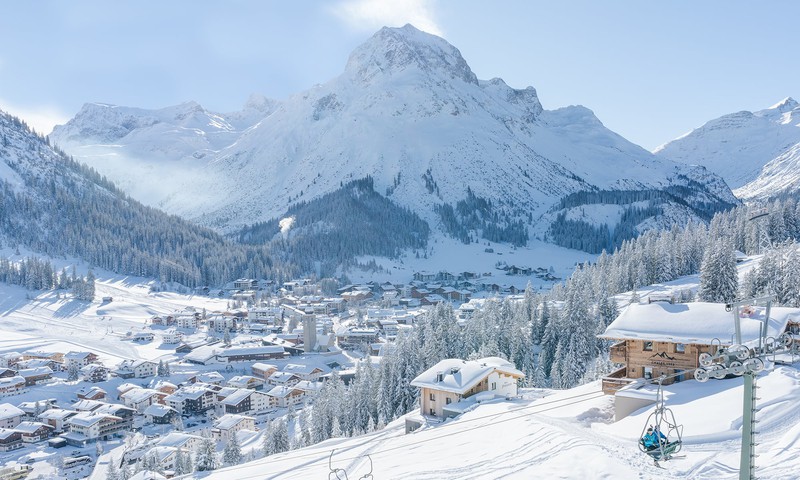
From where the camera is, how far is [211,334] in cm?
12394

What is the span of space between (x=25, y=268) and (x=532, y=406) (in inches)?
5881

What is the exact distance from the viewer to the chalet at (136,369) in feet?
310

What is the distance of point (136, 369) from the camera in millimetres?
95375

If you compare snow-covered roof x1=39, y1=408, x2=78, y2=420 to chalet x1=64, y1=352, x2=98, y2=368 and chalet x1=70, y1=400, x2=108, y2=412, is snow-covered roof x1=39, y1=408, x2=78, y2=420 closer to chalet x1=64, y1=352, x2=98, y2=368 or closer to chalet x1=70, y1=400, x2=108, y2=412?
chalet x1=70, y1=400, x2=108, y2=412

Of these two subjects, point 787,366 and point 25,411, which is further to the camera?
point 25,411

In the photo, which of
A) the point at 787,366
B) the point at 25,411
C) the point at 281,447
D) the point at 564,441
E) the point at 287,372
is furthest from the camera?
the point at 287,372

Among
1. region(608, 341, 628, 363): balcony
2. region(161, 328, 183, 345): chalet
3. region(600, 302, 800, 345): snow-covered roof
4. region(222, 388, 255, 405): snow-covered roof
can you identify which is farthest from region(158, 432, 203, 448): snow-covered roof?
region(161, 328, 183, 345): chalet

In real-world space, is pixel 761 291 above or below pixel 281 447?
above

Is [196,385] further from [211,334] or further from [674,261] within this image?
[674,261]

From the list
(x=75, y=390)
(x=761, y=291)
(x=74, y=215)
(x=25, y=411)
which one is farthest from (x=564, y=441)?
→ (x=74, y=215)

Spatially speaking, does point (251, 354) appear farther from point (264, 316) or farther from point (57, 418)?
point (57, 418)

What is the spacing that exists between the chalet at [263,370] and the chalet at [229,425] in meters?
21.9

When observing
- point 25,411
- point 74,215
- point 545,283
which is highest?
point 74,215

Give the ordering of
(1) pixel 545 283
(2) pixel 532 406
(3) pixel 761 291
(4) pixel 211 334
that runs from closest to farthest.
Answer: (2) pixel 532 406
(3) pixel 761 291
(4) pixel 211 334
(1) pixel 545 283
